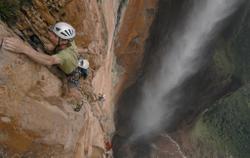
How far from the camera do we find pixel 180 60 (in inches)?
1093

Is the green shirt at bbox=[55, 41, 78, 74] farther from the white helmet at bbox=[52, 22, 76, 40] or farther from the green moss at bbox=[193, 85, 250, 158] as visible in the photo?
the green moss at bbox=[193, 85, 250, 158]

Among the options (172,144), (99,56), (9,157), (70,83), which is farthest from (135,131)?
(9,157)

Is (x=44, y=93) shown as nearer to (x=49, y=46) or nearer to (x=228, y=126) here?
(x=49, y=46)

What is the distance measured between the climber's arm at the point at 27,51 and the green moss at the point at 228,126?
68.9 feet

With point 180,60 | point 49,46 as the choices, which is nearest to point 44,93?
point 49,46

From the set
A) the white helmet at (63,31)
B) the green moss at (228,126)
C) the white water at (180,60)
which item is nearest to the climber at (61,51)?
the white helmet at (63,31)

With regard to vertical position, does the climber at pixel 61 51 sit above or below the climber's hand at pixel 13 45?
below

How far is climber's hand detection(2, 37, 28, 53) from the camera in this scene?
10898mm

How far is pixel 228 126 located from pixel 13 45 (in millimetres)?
30184

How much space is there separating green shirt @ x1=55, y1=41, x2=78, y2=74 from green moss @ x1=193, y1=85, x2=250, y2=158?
20067 mm

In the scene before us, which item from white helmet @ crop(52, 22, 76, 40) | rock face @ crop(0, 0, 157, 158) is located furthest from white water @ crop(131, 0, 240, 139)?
white helmet @ crop(52, 22, 76, 40)

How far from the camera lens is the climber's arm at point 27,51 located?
10.9 meters

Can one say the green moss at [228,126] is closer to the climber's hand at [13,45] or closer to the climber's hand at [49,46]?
the climber's hand at [49,46]

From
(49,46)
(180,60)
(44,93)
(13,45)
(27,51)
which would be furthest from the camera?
(180,60)
